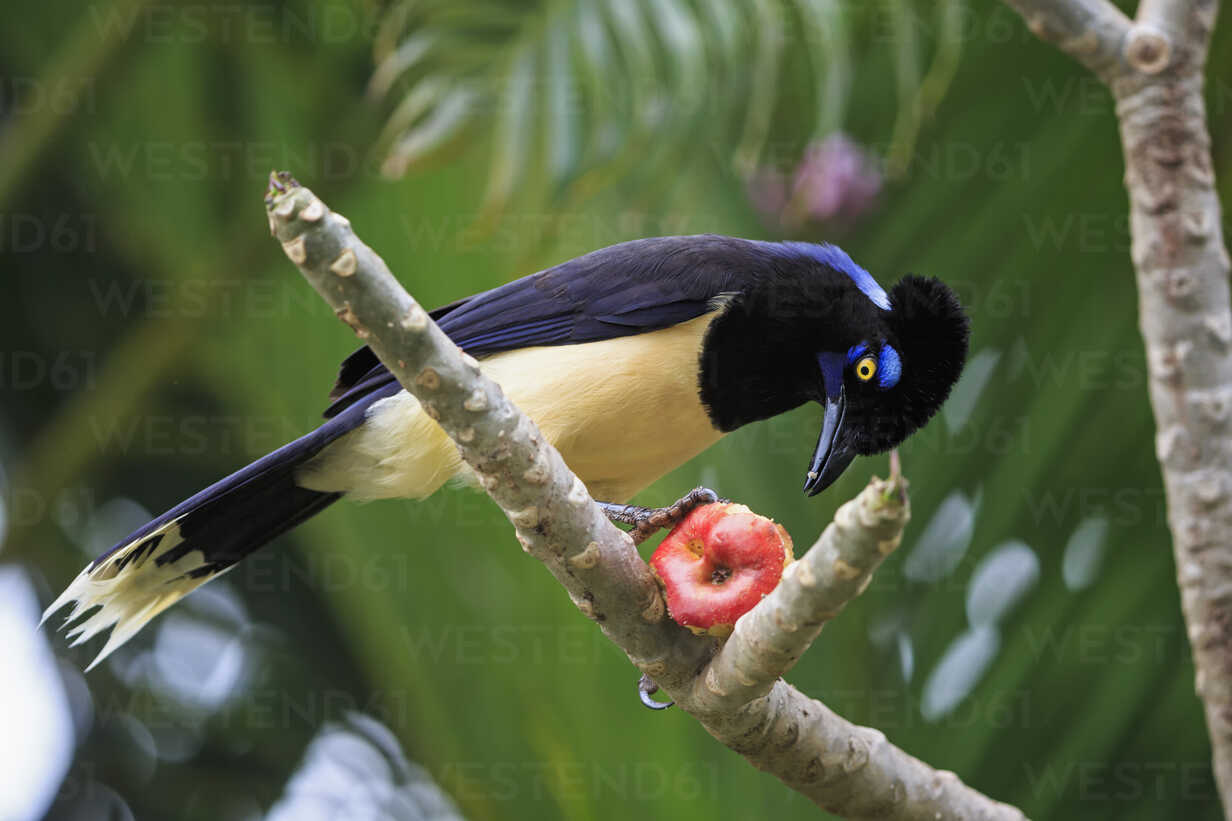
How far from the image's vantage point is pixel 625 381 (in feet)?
10.0

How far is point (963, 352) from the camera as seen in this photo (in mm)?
2959

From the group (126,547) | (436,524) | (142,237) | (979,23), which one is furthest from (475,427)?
(142,237)

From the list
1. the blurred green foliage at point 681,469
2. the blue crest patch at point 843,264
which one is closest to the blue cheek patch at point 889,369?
the blue crest patch at point 843,264

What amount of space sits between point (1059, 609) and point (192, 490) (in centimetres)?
297

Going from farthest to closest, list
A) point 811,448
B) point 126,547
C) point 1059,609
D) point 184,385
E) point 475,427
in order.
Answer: point 184,385, point 811,448, point 1059,609, point 126,547, point 475,427

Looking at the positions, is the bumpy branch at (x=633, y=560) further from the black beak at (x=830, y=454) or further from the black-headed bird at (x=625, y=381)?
the black-headed bird at (x=625, y=381)

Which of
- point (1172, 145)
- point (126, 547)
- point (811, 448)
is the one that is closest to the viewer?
point (1172, 145)

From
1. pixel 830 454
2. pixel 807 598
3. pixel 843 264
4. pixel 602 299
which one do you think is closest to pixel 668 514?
pixel 830 454

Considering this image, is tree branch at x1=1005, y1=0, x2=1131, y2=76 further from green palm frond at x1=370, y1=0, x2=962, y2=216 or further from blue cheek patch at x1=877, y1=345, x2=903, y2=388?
blue cheek patch at x1=877, y1=345, x2=903, y2=388

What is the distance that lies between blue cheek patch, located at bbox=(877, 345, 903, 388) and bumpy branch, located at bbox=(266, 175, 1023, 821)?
2.50 feet

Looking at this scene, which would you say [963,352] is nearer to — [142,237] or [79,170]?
[142,237]

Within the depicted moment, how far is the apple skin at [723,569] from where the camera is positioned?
93.7 inches

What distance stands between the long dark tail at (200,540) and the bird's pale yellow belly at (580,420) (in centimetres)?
10

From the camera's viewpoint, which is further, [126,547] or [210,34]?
[210,34]
